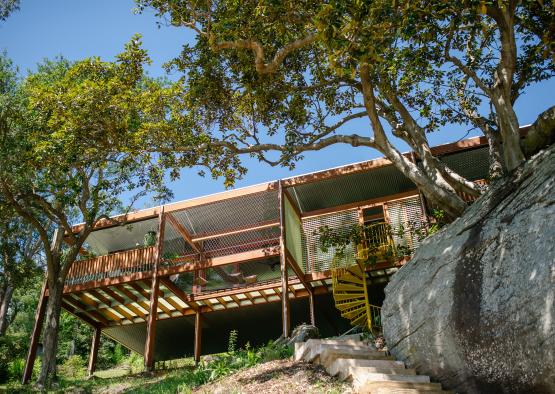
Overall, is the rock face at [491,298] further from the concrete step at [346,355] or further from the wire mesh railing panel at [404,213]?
the wire mesh railing panel at [404,213]

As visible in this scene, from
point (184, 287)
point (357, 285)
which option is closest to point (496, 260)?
point (357, 285)

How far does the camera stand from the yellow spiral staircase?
44.7ft

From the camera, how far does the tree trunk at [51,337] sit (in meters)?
12.8

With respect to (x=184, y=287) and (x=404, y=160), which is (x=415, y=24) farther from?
(x=184, y=287)

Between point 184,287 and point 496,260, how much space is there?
13688mm

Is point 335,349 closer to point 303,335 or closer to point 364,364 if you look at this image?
point 364,364

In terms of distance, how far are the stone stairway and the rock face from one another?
0.26 meters

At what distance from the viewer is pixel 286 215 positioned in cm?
1520

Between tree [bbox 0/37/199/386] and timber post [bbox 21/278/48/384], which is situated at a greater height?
tree [bbox 0/37/199/386]

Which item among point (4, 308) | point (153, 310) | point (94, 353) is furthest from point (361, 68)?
point (4, 308)

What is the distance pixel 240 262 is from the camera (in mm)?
14867

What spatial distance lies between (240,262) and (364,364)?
8.34 metres

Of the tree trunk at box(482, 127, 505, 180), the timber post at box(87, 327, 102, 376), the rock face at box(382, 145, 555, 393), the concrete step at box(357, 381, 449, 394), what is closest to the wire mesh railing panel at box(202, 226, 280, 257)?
the timber post at box(87, 327, 102, 376)

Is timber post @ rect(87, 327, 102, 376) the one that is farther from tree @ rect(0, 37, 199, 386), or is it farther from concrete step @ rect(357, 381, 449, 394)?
concrete step @ rect(357, 381, 449, 394)
